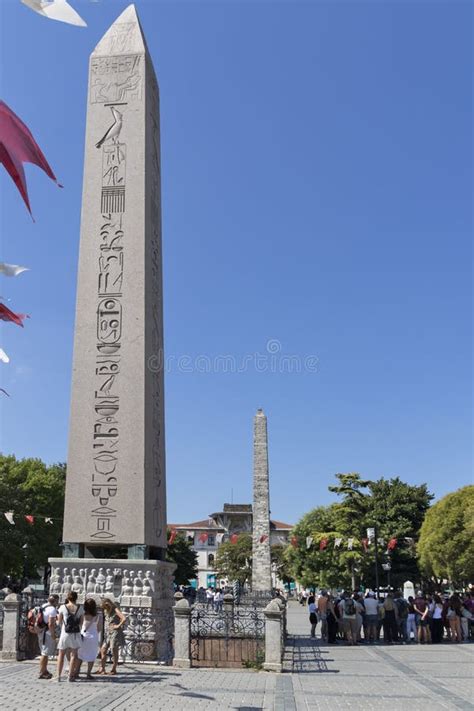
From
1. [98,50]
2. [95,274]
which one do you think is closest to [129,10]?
[98,50]

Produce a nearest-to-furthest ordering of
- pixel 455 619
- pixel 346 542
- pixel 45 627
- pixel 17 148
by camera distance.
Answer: pixel 17 148 < pixel 45 627 < pixel 455 619 < pixel 346 542

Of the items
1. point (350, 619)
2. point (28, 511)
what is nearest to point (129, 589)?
point (350, 619)

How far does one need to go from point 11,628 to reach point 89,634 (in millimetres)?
3648

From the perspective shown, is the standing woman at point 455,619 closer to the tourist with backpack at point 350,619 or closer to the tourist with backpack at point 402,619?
the tourist with backpack at point 402,619

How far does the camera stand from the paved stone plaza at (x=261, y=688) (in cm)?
920

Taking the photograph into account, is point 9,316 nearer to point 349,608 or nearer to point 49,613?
point 49,613

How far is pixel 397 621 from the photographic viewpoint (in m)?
21.1

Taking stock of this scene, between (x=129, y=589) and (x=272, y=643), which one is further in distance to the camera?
(x=129, y=589)

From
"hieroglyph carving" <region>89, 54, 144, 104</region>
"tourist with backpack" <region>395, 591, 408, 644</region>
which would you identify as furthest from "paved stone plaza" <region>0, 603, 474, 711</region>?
"hieroglyph carving" <region>89, 54, 144, 104</region>

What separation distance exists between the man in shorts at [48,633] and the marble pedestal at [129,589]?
A: 48 centimetres

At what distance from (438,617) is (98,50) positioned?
17313mm

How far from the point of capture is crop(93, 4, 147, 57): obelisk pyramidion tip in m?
15.7

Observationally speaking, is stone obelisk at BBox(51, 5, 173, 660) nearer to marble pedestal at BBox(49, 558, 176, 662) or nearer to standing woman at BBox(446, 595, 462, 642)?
marble pedestal at BBox(49, 558, 176, 662)

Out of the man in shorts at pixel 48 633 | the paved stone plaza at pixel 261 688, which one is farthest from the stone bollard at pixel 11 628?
the man in shorts at pixel 48 633
